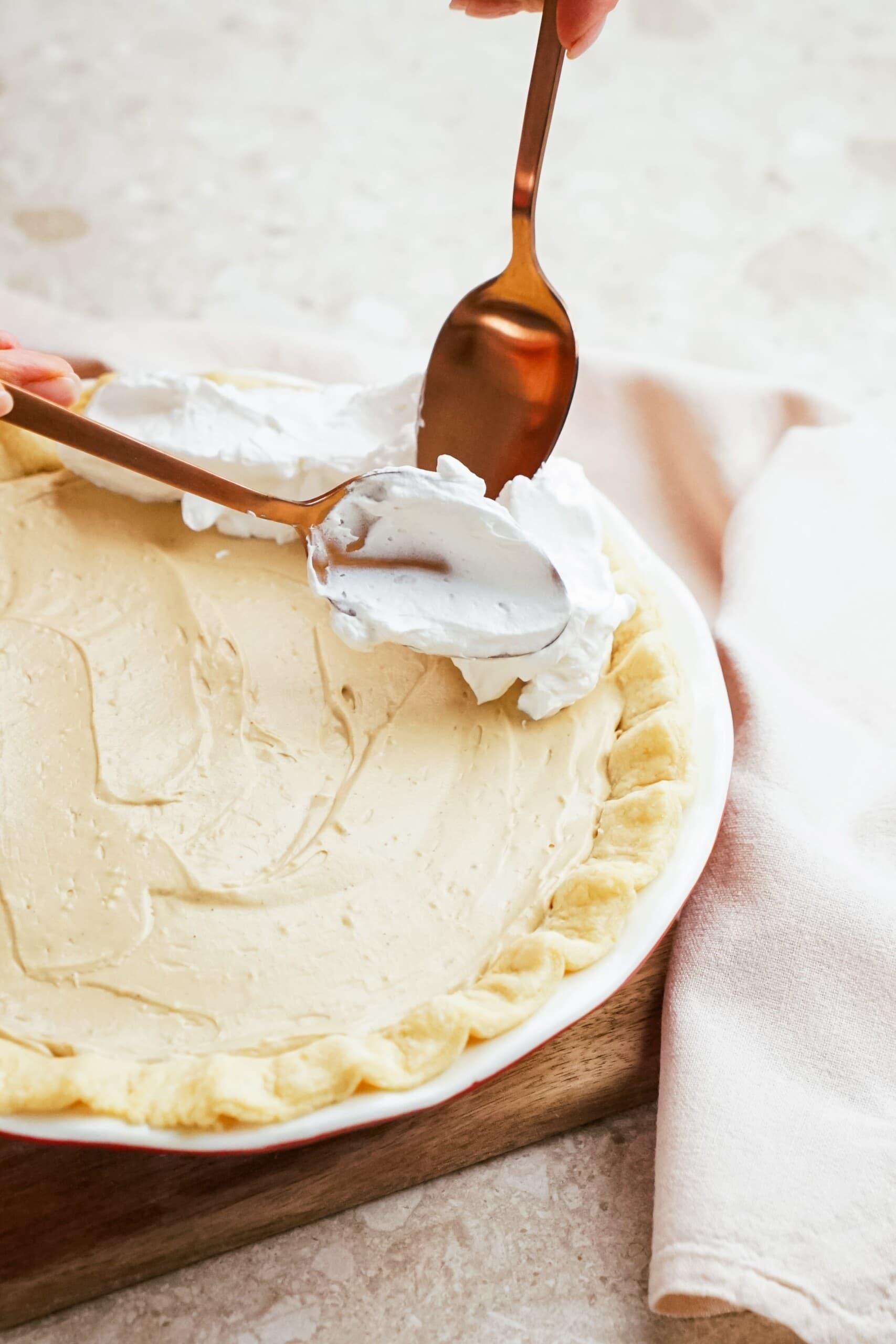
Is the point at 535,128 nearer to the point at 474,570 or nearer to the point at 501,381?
the point at 501,381

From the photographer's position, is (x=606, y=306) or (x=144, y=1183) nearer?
(x=144, y=1183)

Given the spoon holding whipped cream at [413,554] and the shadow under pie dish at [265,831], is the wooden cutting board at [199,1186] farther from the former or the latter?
the spoon holding whipped cream at [413,554]

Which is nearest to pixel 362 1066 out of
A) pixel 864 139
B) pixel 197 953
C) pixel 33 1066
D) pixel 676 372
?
pixel 197 953

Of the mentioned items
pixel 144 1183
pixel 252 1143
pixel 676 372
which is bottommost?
pixel 144 1183

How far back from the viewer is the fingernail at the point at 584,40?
193 centimetres

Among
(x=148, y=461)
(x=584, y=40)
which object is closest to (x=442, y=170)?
(x=584, y=40)

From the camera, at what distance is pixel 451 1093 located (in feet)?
4.83

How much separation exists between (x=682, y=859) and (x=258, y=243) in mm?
2360

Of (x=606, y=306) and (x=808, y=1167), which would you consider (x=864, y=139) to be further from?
(x=808, y=1167)

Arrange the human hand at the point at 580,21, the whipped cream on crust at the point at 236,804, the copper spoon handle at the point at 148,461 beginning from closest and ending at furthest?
the whipped cream on crust at the point at 236,804, the copper spoon handle at the point at 148,461, the human hand at the point at 580,21

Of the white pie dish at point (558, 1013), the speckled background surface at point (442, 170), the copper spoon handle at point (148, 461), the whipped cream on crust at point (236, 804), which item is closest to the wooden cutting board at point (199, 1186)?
the white pie dish at point (558, 1013)

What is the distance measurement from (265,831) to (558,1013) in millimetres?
485

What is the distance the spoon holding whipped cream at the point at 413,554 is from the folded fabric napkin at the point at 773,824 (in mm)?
475

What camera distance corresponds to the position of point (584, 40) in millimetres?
1953
